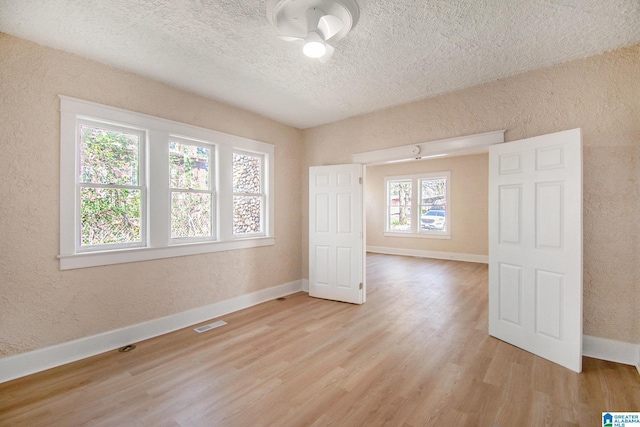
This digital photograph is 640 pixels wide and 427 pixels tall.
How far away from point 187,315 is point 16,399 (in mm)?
1478

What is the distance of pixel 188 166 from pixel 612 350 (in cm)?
481

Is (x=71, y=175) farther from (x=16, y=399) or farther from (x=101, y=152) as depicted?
(x=16, y=399)

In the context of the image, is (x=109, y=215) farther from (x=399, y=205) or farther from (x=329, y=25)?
(x=399, y=205)

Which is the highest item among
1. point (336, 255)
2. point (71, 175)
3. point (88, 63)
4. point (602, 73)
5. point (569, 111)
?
point (88, 63)

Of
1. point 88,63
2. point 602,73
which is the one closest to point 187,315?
point 88,63

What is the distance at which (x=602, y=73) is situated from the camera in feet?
8.43

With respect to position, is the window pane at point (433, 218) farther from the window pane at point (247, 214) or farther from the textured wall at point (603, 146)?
the window pane at point (247, 214)

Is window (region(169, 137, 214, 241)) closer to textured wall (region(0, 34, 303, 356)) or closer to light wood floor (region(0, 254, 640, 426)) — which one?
textured wall (region(0, 34, 303, 356))

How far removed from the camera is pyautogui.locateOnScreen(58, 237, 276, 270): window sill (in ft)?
8.51

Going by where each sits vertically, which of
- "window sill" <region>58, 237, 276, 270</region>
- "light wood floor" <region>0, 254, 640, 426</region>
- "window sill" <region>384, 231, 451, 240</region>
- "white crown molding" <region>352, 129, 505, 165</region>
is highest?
"white crown molding" <region>352, 129, 505, 165</region>

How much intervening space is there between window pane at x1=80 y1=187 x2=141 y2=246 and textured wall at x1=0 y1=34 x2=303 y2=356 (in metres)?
0.24

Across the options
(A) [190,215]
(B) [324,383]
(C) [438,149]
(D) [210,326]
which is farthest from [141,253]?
(C) [438,149]

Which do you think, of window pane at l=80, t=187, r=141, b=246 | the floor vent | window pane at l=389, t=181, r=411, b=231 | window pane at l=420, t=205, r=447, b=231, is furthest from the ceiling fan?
window pane at l=389, t=181, r=411, b=231

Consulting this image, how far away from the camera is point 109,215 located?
289 centimetres
